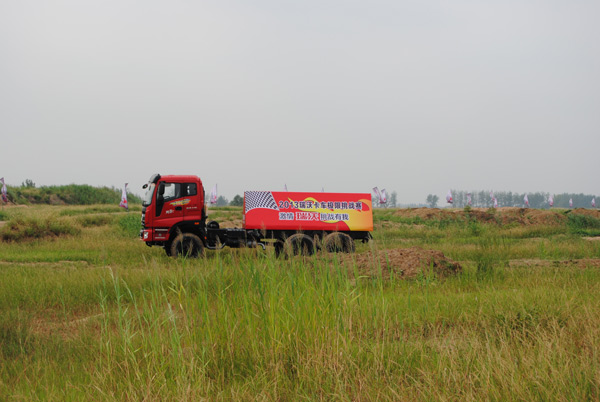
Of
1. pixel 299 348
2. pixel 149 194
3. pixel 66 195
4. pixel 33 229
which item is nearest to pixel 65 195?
pixel 66 195

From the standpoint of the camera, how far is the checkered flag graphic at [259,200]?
1455 cm

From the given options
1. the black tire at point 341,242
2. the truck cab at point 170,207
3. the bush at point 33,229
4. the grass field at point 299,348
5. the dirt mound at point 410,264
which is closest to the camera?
the grass field at point 299,348

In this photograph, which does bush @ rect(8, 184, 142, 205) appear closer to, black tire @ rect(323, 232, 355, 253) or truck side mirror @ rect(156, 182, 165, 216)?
truck side mirror @ rect(156, 182, 165, 216)

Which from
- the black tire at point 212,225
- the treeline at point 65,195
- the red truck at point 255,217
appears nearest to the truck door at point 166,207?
the red truck at point 255,217

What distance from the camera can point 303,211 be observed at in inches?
578

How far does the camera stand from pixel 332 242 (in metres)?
14.6

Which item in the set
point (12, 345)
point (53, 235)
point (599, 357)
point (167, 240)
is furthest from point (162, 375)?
point (53, 235)

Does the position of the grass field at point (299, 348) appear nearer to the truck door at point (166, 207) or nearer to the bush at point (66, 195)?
the truck door at point (166, 207)

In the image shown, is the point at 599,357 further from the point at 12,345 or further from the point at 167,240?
the point at 167,240

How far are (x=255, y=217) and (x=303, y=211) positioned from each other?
149 cm

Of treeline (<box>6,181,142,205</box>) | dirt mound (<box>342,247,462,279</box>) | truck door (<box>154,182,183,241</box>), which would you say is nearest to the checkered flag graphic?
truck door (<box>154,182,183,241</box>)

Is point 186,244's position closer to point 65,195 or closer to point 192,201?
point 192,201

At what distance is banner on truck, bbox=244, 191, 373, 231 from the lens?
575 inches

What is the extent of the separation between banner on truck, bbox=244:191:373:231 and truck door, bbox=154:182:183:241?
208 centimetres
